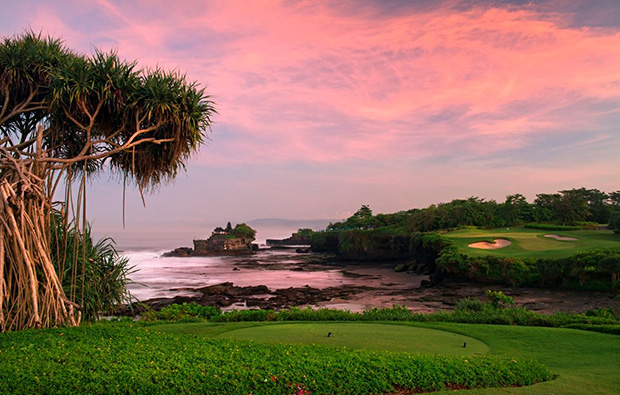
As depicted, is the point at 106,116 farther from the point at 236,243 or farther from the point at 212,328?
the point at 236,243

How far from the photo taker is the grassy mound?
5.33 m

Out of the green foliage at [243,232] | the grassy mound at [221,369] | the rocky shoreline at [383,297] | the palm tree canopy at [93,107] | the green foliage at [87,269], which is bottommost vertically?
the rocky shoreline at [383,297]

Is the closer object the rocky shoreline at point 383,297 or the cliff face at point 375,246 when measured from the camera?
the rocky shoreline at point 383,297

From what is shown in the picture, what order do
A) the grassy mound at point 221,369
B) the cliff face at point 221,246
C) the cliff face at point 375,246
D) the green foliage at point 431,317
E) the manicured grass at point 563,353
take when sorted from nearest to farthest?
the grassy mound at point 221,369 < the manicured grass at point 563,353 < the green foliage at point 431,317 < the cliff face at point 375,246 < the cliff face at point 221,246

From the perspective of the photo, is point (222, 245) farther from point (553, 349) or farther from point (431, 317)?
point (553, 349)

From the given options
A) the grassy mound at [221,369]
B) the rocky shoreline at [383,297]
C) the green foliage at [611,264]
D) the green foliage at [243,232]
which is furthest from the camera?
the green foliage at [243,232]

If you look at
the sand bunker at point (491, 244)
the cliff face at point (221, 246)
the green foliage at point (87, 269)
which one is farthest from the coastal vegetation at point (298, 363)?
the cliff face at point (221, 246)

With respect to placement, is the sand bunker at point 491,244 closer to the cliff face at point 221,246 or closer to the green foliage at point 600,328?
the green foliage at point 600,328

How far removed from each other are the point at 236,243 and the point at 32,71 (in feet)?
310

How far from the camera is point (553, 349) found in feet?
30.2

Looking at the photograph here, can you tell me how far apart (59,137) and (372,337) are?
10.9 meters

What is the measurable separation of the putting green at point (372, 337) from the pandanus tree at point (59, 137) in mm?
4589

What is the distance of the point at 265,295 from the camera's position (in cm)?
3155

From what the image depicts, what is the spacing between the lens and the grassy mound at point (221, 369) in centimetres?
533
